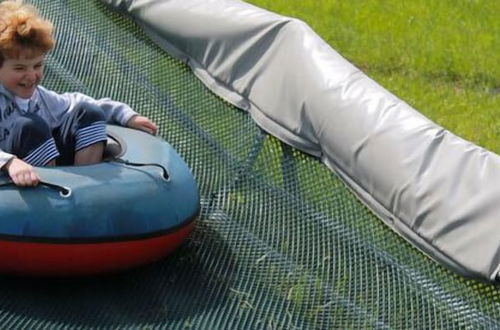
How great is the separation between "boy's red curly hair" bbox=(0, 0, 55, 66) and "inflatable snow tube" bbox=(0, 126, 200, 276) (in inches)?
14.8

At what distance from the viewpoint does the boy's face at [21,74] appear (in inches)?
135

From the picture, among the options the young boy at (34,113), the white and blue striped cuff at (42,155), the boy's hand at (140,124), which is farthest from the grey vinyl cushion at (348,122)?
the white and blue striped cuff at (42,155)

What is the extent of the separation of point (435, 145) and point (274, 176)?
706 mm

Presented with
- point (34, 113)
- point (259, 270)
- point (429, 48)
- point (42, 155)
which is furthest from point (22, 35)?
point (429, 48)

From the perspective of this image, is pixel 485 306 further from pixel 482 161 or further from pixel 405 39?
pixel 405 39

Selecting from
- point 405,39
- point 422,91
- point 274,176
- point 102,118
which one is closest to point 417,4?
point 405,39

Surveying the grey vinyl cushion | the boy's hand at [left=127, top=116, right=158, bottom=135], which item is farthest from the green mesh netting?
the boy's hand at [left=127, top=116, right=158, bottom=135]

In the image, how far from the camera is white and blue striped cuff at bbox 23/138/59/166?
11.1 ft

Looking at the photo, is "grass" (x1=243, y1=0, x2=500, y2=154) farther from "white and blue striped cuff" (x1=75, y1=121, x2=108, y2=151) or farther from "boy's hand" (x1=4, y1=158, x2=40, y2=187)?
"boy's hand" (x1=4, y1=158, x2=40, y2=187)

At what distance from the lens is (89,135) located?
3.51m

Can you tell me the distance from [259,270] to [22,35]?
3.22 ft

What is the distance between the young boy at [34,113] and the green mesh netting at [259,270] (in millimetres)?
374

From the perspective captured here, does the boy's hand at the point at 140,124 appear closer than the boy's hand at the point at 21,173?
No

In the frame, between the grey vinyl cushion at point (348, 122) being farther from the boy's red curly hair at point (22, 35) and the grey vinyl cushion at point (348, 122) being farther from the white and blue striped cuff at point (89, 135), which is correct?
the boy's red curly hair at point (22, 35)
